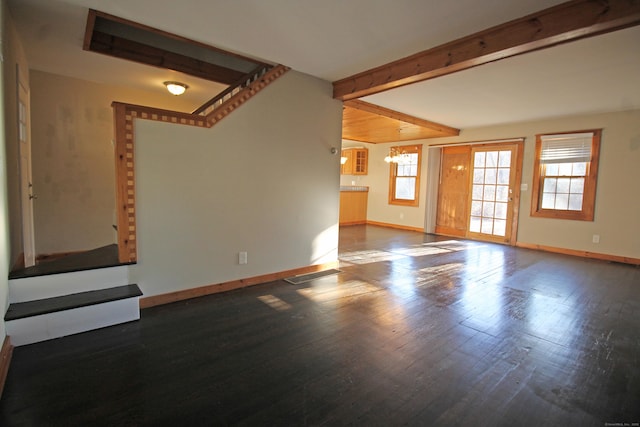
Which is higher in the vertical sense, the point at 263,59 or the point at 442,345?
the point at 263,59

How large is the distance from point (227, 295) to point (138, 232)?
105cm

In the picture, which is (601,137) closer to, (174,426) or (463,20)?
(463,20)

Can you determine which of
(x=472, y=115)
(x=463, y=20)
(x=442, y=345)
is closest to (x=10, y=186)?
(x=442, y=345)

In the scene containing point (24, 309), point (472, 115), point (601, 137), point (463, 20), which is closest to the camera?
point (24, 309)

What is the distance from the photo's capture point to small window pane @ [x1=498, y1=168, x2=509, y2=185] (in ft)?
21.7

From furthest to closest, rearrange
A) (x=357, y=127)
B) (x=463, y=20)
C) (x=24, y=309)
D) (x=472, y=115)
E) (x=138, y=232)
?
(x=357, y=127), (x=472, y=115), (x=138, y=232), (x=463, y=20), (x=24, y=309)

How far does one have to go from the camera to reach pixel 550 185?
19.7 feet

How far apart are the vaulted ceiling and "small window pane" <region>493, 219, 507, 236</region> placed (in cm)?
270

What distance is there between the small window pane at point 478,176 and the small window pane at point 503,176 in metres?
0.36

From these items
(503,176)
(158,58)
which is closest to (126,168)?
(158,58)

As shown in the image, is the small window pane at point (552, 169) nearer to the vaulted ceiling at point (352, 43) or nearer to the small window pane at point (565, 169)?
the small window pane at point (565, 169)

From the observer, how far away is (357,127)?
6602 mm

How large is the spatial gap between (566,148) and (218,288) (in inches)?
249

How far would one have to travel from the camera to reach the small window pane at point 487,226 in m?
6.93
